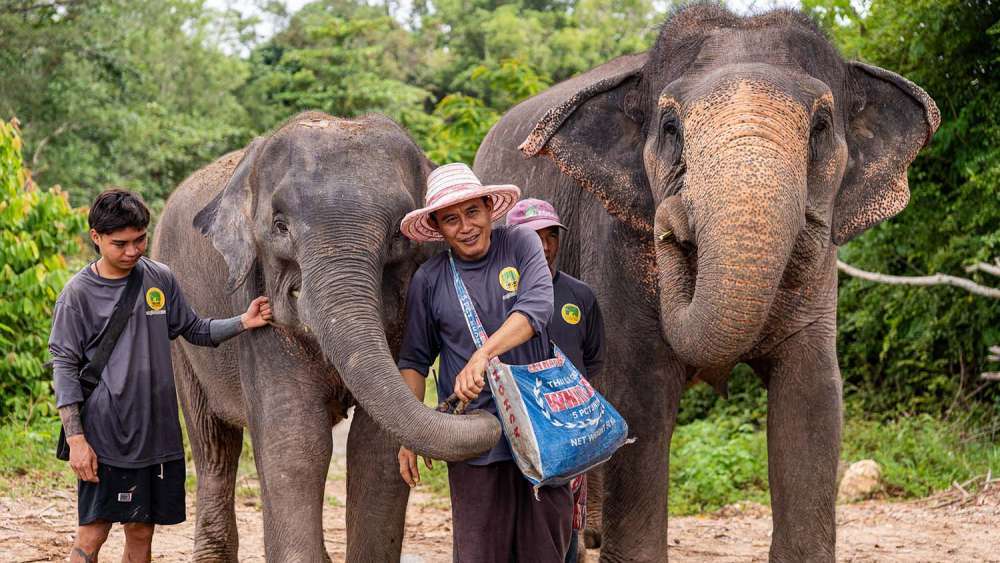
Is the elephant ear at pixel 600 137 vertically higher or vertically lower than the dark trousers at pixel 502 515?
higher

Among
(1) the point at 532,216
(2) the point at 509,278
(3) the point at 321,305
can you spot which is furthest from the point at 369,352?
(1) the point at 532,216

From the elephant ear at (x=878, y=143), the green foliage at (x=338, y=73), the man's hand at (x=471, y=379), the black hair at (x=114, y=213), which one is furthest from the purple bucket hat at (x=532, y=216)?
the green foliage at (x=338, y=73)

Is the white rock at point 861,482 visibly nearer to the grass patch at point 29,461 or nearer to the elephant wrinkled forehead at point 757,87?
the elephant wrinkled forehead at point 757,87

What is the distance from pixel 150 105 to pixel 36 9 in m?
3.91

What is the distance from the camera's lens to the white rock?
305 inches

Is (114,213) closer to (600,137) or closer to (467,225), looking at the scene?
(467,225)

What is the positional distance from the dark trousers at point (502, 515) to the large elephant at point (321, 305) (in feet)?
1.08

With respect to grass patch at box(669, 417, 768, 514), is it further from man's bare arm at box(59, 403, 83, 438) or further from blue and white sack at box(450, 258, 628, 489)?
man's bare arm at box(59, 403, 83, 438)

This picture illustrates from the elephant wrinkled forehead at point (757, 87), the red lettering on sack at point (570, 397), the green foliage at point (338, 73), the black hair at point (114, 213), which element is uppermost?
the green foliage at point (338, 73)

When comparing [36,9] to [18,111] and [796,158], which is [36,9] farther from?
[796,158]

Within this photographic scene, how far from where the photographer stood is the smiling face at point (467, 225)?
3861 millimetres

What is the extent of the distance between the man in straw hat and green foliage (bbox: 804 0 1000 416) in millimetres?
4794

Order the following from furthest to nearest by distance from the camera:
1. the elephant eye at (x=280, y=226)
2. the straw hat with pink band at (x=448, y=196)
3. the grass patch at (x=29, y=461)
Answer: the grass patch at (x=29, y=461), the elephant eye at (x=280, y=226), the straw hat with pink band at (x=448, y=196)

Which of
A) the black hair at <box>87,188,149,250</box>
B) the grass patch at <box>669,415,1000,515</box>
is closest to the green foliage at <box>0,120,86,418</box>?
the grass patch at <box>669,415,1000,515</box>
